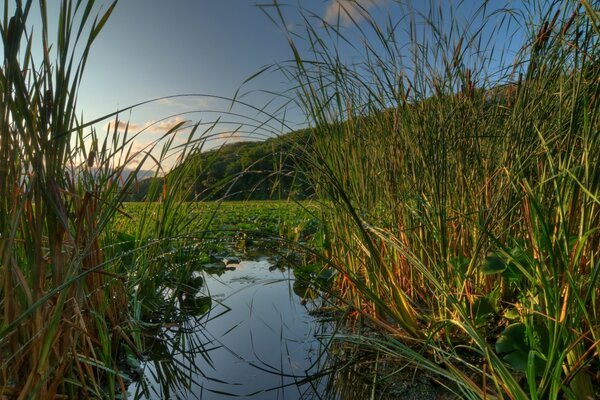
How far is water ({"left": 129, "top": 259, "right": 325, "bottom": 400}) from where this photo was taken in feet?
4.47

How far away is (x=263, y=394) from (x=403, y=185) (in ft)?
2.96

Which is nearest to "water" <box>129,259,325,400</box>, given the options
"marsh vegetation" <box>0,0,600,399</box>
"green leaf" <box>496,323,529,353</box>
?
"marsh vegetation" <box>0,0,600,399</box>

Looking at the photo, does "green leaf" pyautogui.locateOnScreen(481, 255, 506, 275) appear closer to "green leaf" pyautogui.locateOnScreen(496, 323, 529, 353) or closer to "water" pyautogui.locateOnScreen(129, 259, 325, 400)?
"green leaf" pyautogui.locateOnScreen(496, 323, 529, 353)

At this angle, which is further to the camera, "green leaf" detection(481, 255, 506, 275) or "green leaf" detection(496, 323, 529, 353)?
"green leaf" detection(481, 255, 506, 275)

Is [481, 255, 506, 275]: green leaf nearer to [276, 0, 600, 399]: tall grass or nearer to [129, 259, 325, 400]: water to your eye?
[276, 0, 600, 399]: tall grass

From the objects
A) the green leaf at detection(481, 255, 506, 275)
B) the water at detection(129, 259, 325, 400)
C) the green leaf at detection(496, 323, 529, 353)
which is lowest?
the water at detection(129, 259, 325, 400)

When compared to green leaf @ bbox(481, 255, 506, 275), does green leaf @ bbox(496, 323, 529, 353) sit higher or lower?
lower

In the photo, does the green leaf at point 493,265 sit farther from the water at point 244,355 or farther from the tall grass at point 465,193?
the water at point 244,355

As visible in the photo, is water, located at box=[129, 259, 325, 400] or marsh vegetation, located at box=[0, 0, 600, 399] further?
water, located at box=[129, 259, 325, 400]

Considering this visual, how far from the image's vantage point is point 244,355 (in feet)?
5.34

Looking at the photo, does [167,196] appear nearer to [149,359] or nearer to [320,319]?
[149,359]

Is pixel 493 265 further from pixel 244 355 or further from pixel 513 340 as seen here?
pixel 244 355

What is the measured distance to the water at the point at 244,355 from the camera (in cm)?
136

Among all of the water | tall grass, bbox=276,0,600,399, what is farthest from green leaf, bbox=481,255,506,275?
the water
